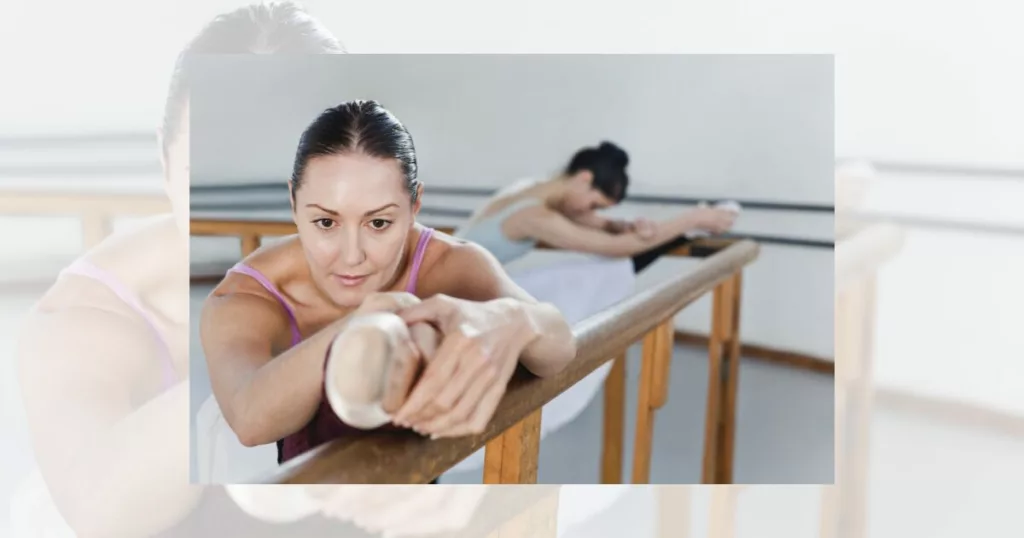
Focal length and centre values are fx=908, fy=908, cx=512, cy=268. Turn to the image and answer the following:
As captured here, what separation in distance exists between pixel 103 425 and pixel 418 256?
0.48 m

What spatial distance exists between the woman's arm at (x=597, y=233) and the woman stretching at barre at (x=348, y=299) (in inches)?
3.4

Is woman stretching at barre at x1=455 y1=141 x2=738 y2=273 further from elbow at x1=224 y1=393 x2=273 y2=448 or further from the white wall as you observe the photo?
elbow at x1=224 y1=393 x2=273 y2=448

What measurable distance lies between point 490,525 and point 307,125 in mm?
575

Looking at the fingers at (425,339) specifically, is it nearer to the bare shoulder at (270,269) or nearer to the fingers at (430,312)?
the fingers at (430,312)

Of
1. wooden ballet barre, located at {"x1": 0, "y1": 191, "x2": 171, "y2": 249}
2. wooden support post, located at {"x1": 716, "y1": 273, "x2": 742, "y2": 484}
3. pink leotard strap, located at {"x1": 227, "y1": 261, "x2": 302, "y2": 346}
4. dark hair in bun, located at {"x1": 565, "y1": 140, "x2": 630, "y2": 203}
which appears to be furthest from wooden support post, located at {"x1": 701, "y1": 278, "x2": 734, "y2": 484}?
wooden ballet barre, located at {"x1": 0, "y1": 191, "x2": 171, "y2": 249}

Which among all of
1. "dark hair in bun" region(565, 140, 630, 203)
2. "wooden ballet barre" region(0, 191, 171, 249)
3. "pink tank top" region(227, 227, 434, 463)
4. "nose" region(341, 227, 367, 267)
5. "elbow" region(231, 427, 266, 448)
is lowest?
"elbow" region(231, 427, 266, 448)

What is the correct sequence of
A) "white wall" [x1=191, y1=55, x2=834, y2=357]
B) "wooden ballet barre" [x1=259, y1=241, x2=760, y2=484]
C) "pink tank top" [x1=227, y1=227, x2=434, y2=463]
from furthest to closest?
"white wall" [x1=191, y1=55, x2=834, y2=357]
"pink tank top" [x1=227, y1=227, x2=434, y2=463]
"wooden ballet barre" [x1=259, y1=241, x2=760, y2=484]

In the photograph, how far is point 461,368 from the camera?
41.6 inches

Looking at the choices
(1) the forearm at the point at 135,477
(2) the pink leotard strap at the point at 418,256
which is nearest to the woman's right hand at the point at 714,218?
(2) the pink leotard strap at the point at 418,256

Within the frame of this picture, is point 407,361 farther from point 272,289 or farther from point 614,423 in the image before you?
point 614,423

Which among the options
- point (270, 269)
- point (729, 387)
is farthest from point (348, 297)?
point (729, 387)

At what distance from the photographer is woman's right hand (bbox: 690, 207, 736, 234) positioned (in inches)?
47.6

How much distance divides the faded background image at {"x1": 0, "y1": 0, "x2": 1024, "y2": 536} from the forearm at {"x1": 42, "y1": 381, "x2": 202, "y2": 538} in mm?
61

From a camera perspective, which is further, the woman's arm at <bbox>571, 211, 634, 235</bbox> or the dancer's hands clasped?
the woman's arm at <bbox>571, 211, 634, 235</bbox>
